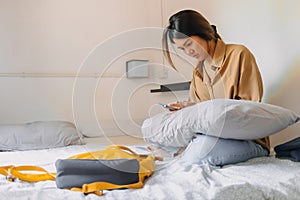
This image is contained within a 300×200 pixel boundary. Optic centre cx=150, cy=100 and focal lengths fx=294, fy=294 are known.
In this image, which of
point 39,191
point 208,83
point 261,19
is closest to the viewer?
point 39,191

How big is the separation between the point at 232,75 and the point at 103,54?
1018 mm

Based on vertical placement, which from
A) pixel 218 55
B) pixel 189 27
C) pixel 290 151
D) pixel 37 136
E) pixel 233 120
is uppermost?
pixel 189 27

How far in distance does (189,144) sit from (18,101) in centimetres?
158

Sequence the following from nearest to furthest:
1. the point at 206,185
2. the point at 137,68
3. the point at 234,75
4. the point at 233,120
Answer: the point at 206,185, the point at 233,120, the point at 234,75, the point at 137,68

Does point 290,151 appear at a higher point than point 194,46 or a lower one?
lower

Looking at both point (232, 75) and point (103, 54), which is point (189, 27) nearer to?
point (232, 75)

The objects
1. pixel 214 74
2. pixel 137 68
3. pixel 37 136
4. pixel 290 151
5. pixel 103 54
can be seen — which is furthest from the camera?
pixel 137 68

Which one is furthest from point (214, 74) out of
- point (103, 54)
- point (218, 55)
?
point (103, 54)

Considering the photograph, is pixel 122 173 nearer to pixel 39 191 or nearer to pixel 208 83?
pixel 39 191

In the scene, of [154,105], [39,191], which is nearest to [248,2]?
[154,105]

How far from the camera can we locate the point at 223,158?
33.8 inches

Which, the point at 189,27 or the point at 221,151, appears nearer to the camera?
the point at 221,151

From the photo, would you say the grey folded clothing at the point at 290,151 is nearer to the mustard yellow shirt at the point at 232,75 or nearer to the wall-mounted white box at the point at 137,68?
the mustard yellow shirt at the point at 232,75

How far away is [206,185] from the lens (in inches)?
27.0
